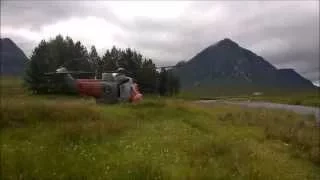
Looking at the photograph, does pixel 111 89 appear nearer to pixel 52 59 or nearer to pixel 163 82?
pixel 52 59

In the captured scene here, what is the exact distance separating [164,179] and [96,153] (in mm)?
3570

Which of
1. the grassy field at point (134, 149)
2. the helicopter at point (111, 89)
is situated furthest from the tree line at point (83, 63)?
the grassy field at point (134, 149)

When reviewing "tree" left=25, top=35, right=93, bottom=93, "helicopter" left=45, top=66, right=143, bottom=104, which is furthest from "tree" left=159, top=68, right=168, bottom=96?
"helicopter" left=45, top=66, right=143, bottom=104

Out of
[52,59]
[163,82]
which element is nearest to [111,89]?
[52,59]

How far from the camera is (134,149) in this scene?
60.3 feet

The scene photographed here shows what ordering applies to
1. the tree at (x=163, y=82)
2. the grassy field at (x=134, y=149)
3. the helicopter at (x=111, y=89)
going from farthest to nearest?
the tree at (x=163, y=82) < the helicopter at (x=111, y=89) < the grassy field at (x=134, y=149)

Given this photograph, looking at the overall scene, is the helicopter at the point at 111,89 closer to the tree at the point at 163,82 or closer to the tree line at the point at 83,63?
the tree line at the point at 83,63

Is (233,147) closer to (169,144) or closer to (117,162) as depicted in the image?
(169,144)

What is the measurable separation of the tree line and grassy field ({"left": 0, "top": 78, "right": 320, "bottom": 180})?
204 feet

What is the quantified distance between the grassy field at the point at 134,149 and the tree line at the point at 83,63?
2452 inches

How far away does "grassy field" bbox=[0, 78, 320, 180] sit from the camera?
1556cm

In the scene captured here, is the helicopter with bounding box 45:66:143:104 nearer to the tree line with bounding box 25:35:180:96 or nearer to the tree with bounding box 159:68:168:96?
the tree line with bounding box 25:35:180:96

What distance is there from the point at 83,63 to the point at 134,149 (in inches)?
3250

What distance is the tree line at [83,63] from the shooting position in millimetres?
90938
